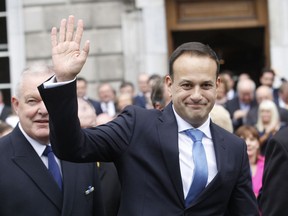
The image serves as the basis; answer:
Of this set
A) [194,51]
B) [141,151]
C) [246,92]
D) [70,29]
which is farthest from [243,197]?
[246,92]

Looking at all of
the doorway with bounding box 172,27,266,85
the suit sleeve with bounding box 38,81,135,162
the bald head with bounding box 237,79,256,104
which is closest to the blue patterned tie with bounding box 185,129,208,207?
the suit sleeve with bounding box 38,81,135,162

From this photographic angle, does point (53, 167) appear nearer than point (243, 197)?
No

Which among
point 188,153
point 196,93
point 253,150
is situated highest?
point 196,93

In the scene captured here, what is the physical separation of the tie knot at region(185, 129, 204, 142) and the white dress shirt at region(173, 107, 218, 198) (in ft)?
0.05

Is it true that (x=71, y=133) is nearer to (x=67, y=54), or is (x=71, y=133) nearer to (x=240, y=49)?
(x=67, y=54)

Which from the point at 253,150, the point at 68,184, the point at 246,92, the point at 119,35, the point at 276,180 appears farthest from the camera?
the point at 119,35

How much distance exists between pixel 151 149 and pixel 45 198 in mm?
660

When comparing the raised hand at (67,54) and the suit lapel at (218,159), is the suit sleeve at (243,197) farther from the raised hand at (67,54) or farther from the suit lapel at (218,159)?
the raised hand at (67,54)

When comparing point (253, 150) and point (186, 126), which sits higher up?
point (186, 126)

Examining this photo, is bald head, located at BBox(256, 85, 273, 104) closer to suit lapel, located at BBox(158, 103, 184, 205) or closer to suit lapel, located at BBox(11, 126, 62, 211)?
suit lapel, located at BBox(11, 126, 62, 211)

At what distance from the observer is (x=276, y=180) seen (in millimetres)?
3262

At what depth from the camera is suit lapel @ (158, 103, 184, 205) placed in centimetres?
301

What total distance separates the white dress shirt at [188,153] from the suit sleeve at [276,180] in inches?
12.8

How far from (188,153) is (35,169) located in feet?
2.74
